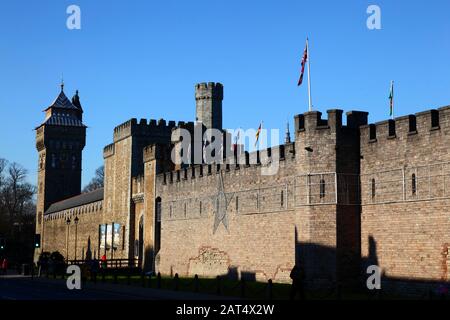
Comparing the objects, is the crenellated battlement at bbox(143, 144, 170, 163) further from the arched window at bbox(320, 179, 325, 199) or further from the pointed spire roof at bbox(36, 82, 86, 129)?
the pointed spire roof at bbox(36, 82, 86, 129)

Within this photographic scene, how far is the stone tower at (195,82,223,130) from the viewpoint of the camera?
69250 millimetres

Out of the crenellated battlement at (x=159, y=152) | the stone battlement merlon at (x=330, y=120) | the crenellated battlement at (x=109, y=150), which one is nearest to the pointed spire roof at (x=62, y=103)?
the crenellated battlement at (x=109, y=150)

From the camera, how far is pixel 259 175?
39.8m

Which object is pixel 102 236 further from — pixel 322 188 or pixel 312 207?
pixel 322 188

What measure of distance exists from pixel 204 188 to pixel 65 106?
60352 millimetres

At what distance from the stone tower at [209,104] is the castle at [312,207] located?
8593 mm

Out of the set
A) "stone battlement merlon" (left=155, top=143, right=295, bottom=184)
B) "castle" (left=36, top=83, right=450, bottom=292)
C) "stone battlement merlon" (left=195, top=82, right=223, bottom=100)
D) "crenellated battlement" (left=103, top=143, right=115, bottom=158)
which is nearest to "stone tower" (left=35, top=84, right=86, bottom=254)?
"crenellated battlement" (left=103, top=143, right=115, bottom=158)

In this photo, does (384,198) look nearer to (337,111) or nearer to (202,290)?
(337,111)

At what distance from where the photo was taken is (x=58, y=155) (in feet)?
327

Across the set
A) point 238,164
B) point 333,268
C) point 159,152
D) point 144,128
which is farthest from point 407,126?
point 144,128

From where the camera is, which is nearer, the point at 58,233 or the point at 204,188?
the point at 204,188

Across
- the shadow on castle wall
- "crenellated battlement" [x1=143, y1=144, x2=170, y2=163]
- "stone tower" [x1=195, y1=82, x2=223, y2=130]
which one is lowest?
the shadow on castle wall

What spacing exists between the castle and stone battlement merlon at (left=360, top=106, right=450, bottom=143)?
0.04m
